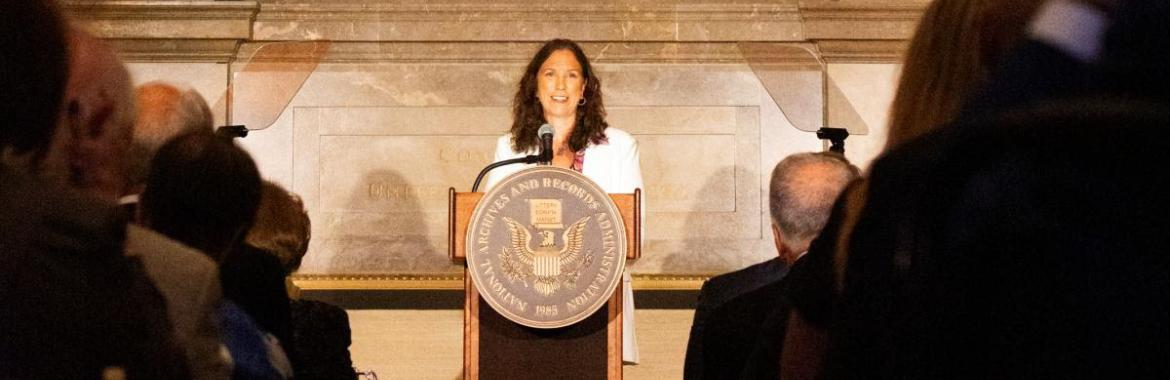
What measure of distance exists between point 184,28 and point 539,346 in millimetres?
4260

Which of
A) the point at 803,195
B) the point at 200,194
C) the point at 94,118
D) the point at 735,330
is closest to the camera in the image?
the point at 94,118

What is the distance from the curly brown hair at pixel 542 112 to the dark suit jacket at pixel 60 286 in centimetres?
424

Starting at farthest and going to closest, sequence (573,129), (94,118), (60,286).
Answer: (573,129)
(94,118)
(60,286)

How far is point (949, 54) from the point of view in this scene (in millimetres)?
1108

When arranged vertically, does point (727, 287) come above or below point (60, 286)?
below

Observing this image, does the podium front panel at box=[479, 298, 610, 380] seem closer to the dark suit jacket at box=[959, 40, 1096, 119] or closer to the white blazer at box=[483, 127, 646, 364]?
the white blazer at box=[483, 127, 646, 364]

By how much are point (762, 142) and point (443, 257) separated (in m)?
2.00

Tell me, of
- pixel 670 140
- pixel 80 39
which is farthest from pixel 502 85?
pixel 80 39

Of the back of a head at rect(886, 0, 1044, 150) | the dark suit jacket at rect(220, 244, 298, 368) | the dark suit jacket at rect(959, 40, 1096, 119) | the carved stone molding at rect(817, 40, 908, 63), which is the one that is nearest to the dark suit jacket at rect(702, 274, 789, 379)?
the dark suit jacket at rect(220, 244, 298, 368)

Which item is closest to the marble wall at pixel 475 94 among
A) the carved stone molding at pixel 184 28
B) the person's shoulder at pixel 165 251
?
the carved stone molding at pixel 184 28

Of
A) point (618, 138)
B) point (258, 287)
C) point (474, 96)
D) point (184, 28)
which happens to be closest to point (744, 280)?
point (258, 287)

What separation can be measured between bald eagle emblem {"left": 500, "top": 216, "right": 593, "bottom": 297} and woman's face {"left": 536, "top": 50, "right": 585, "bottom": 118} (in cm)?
117

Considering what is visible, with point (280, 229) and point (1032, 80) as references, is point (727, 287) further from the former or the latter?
point (1032, 80)

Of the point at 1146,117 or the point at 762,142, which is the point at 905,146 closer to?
the point at 1146,117
